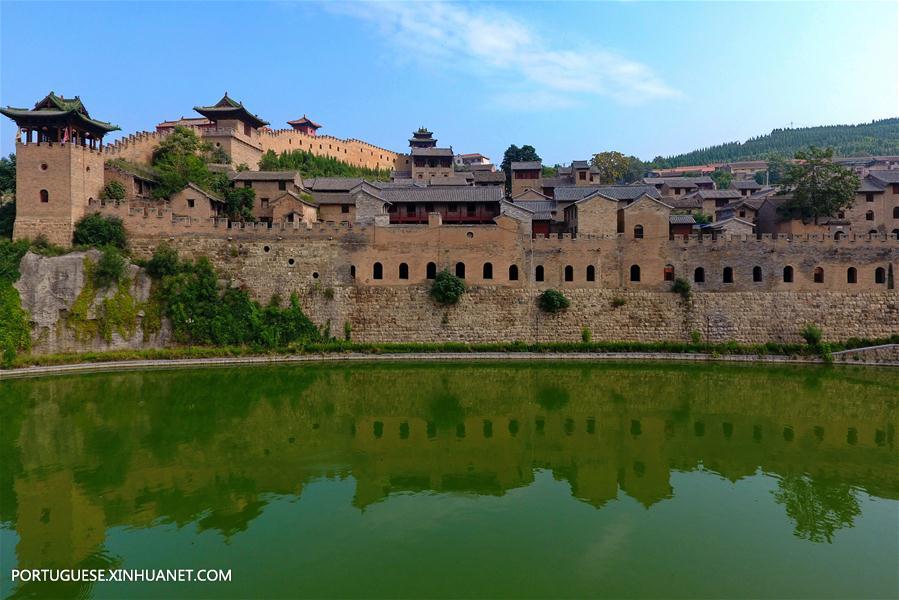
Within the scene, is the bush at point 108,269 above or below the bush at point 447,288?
above

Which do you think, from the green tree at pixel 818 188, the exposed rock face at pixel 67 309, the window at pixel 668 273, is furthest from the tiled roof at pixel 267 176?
the green tree at pixel 818 188

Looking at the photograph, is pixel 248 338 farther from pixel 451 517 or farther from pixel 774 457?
pixel 774 457

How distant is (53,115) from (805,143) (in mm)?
111897

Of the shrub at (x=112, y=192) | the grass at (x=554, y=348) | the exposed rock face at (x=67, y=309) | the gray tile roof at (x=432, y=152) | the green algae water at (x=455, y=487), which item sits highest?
the gray tile roof at (x=432, y=152)

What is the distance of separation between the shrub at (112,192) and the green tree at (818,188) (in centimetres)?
2934

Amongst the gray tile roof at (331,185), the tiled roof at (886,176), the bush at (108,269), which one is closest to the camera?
the bush at (108,269)

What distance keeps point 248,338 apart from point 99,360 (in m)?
4.81

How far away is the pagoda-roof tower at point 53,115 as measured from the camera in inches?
802

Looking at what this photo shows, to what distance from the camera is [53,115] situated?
20.4 metres

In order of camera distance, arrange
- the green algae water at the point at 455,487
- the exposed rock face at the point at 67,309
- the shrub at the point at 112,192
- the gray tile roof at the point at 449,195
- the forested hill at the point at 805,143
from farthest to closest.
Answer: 1. the forested hill at the point at 805,143
2. the gray tile roof at the point at 449,195
3. the shrub at the point at 112,192
4. the exposed rock face at the point at 67,309
5. the green algae water at the point at 455,487

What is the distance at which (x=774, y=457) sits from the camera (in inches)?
449

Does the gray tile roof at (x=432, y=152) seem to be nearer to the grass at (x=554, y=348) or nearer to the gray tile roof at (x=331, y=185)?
the gray tile roof at (x=331, y=185)

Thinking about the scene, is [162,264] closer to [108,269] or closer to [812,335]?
[108,269]

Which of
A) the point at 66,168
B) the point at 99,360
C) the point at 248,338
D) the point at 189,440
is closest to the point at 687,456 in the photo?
the point at 189,440
